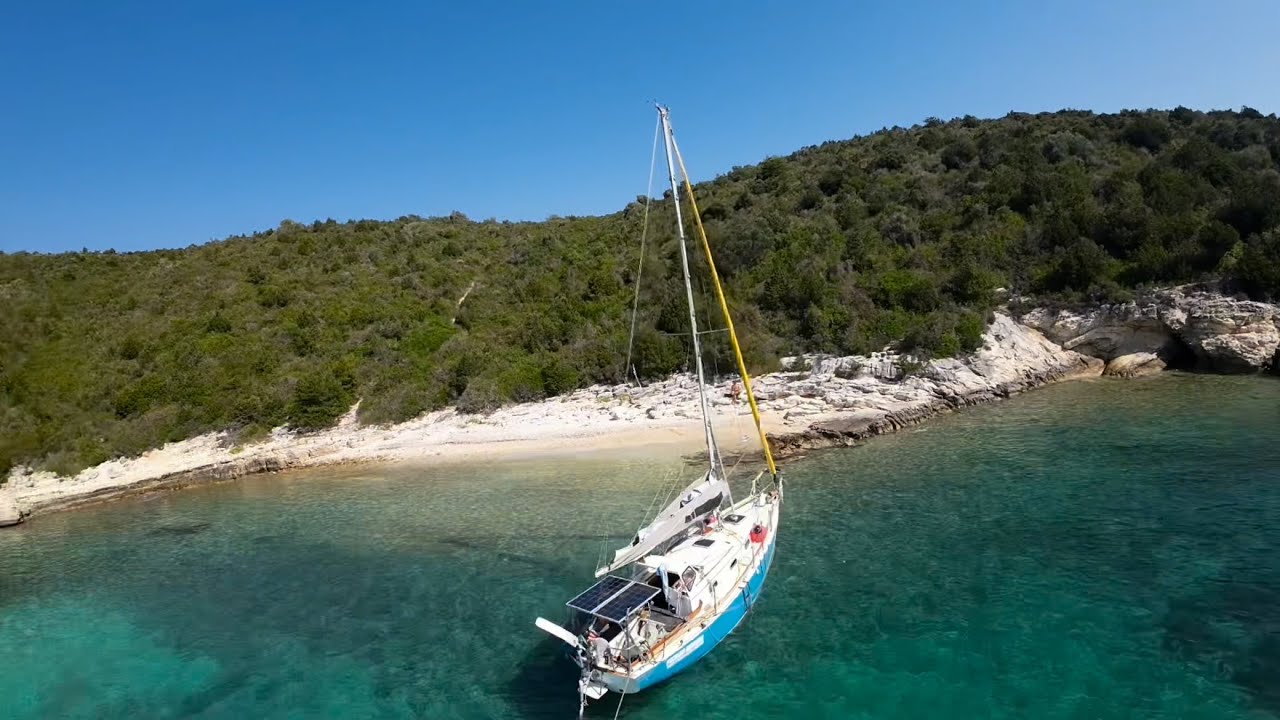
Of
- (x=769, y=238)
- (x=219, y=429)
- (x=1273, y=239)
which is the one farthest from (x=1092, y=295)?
(x=219, y=429)

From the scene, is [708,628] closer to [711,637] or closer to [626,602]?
[711,637]

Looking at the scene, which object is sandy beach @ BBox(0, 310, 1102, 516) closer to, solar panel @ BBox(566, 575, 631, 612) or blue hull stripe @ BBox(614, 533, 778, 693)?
blue hull stripe @ BBox(614, 533, 778, 693)

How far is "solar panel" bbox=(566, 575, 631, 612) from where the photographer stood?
1155 cm

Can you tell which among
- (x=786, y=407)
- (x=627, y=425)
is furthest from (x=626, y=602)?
(x=786, y=407)

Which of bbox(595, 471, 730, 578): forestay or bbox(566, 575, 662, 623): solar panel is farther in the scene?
bbox(595, 471, 730, 578): forestay

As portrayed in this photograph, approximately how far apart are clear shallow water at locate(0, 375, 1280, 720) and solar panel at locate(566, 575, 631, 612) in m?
1.73

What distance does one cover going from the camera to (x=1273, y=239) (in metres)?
33.3

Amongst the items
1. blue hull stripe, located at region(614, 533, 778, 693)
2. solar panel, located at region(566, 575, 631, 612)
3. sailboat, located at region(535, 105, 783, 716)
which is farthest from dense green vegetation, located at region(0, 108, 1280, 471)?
solar panel, located at region(566, 575, 631, 612)

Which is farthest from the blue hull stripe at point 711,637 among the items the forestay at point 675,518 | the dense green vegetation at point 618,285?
the dense green vegetation at point 618,285

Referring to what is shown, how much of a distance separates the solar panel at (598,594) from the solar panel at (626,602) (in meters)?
0.19

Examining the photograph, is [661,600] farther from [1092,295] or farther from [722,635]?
[1092,295]

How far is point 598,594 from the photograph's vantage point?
12.1 meters

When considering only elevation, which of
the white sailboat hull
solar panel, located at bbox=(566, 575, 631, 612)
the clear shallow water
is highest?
solar panel, located at bbox=(566, 575, 631, 612)

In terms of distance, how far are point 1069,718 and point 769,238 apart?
38800mm
